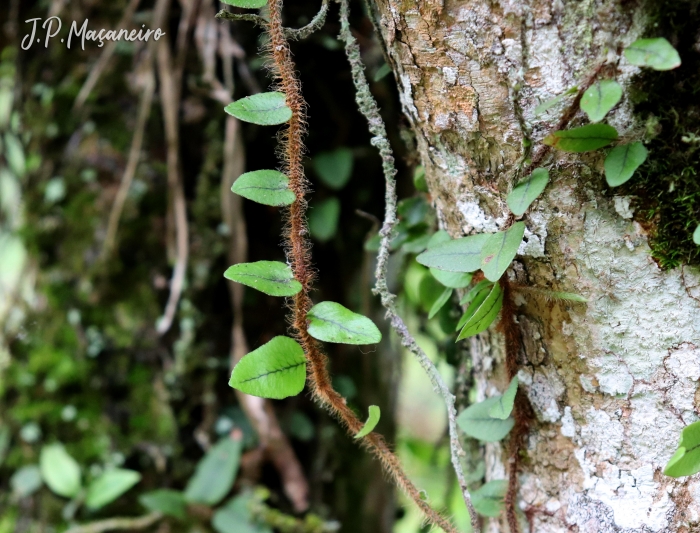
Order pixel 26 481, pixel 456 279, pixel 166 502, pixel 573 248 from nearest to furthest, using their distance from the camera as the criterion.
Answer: pixel 573 248
pixel 456 279
pixel 166 502
pixel 26 481

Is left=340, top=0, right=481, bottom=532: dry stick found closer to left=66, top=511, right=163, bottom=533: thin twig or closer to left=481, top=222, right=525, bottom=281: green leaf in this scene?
left=481, top=222, right=525, bottom=281: green leaf

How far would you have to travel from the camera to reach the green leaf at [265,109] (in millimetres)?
629

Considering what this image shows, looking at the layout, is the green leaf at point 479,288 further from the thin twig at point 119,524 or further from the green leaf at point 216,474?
the thin twig at point 119,524

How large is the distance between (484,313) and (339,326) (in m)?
0.16

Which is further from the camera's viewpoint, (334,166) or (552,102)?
(334,166)

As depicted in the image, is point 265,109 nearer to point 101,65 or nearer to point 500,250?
point 500,250

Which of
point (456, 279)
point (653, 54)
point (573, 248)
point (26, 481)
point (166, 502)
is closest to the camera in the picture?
point (653, 54)

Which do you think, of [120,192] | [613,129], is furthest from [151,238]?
[613,129]

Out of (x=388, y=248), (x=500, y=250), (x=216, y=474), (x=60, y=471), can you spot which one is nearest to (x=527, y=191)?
(x=500, y=250)

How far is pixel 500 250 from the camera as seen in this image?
59 centimetres

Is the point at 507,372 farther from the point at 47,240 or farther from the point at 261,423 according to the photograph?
the point at 47,240

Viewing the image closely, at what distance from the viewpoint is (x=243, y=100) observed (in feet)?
2.06

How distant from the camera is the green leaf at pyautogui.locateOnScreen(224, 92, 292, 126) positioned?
629 mm

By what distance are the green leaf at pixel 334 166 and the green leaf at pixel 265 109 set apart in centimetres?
73
